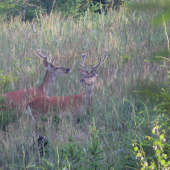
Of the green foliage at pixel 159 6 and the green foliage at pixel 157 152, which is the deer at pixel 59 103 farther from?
the green foliage at pixel 159 6

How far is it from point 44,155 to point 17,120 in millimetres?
1352

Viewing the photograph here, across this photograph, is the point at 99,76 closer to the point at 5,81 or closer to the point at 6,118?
the point at 5,81

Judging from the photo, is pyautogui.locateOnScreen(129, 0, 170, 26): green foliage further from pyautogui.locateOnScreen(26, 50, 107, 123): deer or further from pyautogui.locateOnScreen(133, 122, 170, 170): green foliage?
pyautogui.locateOnScreen(26, 50, 107, 123): deer

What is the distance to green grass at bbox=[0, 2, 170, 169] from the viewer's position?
2.87 metres

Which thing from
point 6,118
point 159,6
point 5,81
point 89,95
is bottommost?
point 6,118

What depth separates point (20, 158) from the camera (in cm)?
276

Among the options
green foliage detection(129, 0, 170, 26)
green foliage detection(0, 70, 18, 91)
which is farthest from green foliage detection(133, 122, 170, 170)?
green foliage detection(0, 70, 18, 91)

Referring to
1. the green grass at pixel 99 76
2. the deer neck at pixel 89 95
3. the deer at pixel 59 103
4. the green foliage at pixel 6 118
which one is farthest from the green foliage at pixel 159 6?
the deer neck at pixel 89 95

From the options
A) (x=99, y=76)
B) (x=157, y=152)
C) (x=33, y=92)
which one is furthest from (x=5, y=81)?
(x=157, y=152)

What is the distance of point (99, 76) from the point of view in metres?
6.10

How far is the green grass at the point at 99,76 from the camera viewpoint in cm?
287

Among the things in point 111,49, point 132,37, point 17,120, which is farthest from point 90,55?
point 17,120

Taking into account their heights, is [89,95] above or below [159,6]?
below

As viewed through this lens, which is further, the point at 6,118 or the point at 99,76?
the point at 99,76
